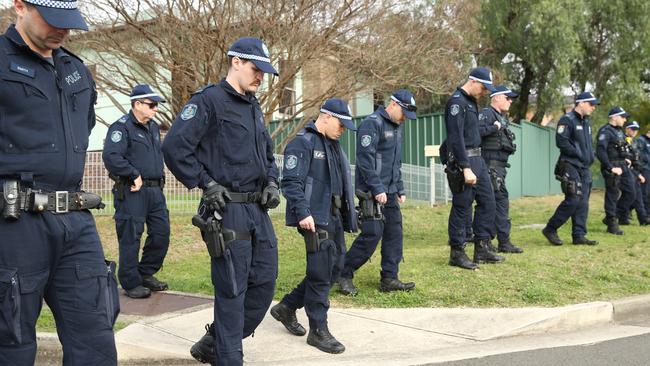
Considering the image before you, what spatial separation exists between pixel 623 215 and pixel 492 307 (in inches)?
279

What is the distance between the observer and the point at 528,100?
2286cm

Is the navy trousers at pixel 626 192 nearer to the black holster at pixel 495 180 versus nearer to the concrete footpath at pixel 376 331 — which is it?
the black holster at pixel 495 180

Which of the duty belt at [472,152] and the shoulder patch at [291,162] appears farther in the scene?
the duty belt at [472,152]

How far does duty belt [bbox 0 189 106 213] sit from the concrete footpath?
2.01m

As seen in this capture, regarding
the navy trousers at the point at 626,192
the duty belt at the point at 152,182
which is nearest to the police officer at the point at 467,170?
the duty belt at the point at 152,182

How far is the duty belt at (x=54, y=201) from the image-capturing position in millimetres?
3080

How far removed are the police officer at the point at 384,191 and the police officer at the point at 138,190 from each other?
196cm

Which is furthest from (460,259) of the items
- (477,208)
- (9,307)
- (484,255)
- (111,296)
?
(9,307)

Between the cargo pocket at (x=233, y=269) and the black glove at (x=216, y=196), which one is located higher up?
the black glove at (x=216, y=196)

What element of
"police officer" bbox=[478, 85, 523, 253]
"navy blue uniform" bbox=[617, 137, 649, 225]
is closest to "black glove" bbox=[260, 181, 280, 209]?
"police officer" bbox=[478, 85, 523, 253]

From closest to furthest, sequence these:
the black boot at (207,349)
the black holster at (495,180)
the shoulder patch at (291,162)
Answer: the black boot at (207,349)
the shoulder patch at (291,162)
the black holster at (495,180)

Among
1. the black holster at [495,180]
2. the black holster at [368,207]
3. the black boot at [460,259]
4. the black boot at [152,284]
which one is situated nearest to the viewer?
the black holster at [368,207]

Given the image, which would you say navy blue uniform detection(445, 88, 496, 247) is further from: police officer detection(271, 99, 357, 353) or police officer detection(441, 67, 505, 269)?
police officer detection(271, 99, 357, 353)

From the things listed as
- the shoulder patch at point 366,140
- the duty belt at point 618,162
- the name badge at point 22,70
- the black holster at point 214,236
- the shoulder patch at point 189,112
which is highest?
the name badge at point 22,70
